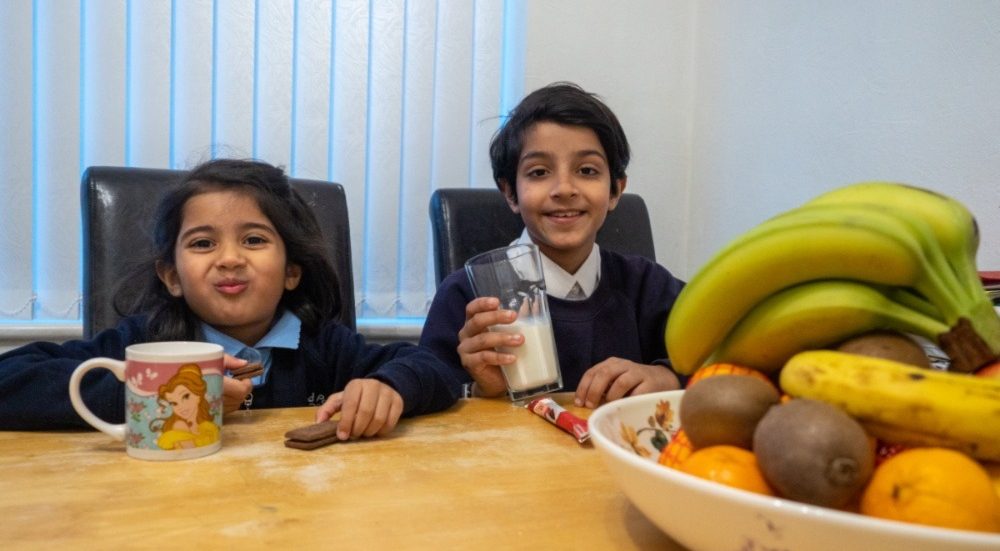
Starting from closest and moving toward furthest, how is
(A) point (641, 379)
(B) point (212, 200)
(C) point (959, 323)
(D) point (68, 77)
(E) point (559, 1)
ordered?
1. (C) point (959, 323)
2. (A) point (641, 379)
3. (B) point (212, 200)
4. (D) point (68, 77)
5. (E) point (559, 1)

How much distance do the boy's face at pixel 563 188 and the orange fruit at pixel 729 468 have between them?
0.99 meters

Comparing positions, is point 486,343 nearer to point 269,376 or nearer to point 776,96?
point 269,376

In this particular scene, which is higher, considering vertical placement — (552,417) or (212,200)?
(212,200)

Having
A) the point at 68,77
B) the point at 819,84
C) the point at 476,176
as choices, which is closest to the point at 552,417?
the point at 819,84

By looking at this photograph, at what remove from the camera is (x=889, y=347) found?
48cm

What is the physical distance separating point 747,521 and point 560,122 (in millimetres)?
1151

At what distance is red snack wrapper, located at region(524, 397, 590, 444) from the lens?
81cm

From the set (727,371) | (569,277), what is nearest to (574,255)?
(569,277)

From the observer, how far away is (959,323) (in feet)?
1.60

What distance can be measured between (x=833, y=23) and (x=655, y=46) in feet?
2.24

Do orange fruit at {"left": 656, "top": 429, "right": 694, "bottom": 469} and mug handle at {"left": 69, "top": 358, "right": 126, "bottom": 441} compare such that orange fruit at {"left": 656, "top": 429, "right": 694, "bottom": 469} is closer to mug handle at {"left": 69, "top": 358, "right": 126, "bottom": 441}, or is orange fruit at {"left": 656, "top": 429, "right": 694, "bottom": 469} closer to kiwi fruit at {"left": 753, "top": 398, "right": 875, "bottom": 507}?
kiwi fruit at {"left": 753, "top": 398, "right": 875, "bottom": 507}

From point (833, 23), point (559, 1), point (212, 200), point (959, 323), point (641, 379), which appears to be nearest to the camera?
point (959, 323)

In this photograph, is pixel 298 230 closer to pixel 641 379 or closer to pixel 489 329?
pixel 489 329

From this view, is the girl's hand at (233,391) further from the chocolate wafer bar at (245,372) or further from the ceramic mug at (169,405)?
the ceramic mug at (169,405)
